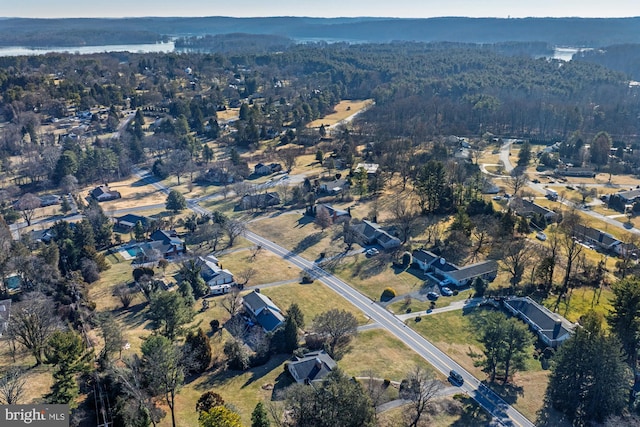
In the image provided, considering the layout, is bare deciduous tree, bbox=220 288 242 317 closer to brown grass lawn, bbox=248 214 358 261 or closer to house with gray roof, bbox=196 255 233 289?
house with gray roof, bbox=196 255 233 289

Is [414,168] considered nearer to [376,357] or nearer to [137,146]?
[376,357]

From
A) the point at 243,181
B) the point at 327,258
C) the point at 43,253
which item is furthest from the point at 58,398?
the point at 243,181

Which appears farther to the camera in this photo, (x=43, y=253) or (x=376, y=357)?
(x=43, y=253)

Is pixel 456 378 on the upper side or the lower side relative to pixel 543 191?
upper

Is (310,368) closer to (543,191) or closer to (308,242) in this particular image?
(308,242)

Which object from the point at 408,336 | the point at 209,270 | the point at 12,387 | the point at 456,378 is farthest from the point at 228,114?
the point at 12,387
